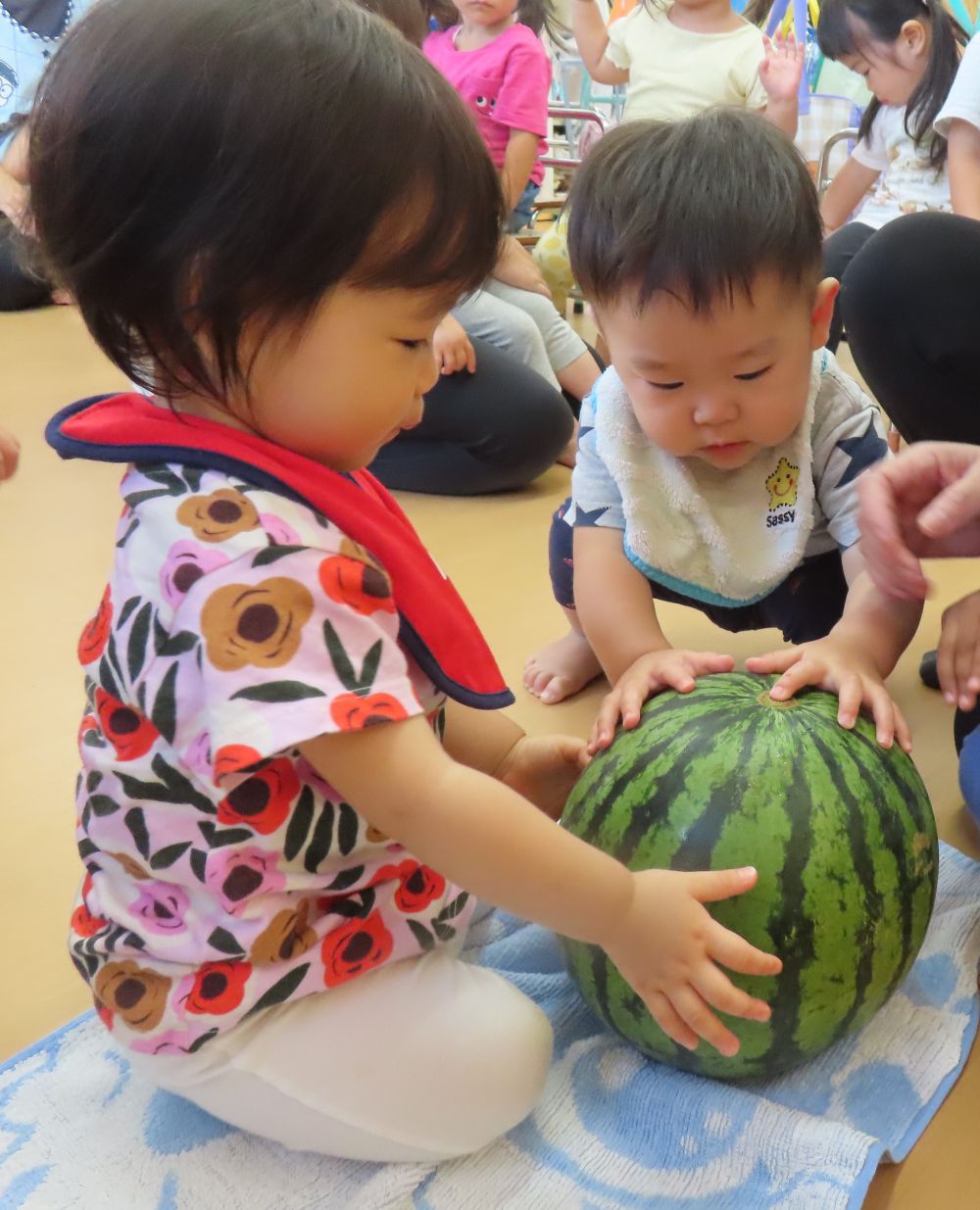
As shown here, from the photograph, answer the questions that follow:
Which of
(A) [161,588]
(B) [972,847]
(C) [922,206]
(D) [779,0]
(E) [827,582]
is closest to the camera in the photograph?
(A) [161,588]

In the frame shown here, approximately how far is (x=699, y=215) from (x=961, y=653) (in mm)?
551

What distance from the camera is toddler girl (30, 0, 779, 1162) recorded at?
2.46 feet

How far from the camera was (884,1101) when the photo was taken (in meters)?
Result: 1.00

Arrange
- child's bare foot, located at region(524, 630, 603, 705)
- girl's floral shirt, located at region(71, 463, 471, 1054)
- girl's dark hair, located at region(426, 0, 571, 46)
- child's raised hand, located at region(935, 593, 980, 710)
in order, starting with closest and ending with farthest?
girl's floral shirt, located at region(71, 463, 471, 1054), child's raised hand, located at region(935, 593, 980, 710), child's bare foot, located at region(524, 630, 603, 705), girl's dark hair, located at region(426, 0, 571, 46)

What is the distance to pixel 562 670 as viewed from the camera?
168cm

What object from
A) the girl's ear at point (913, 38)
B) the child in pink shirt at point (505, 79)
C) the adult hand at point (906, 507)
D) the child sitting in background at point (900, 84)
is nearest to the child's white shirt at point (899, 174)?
the child sitting in background at point (900, 84)

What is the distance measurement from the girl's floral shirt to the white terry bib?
56 cm

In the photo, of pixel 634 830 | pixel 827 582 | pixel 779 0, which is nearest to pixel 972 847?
pixel 827 582

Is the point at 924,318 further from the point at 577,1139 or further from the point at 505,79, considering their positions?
the point at 505,79

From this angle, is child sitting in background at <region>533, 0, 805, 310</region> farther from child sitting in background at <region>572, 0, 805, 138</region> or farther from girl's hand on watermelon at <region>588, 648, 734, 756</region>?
girl's hand on watermelon at <region>588, 648, 734, 756</region>

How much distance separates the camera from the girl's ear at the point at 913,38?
283 centimetres

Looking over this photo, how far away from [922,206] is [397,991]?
9.07 feet

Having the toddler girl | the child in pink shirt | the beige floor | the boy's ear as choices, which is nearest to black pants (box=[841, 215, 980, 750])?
→ the boy's ear

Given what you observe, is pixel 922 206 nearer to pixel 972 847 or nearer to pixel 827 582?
pixel 827 582
